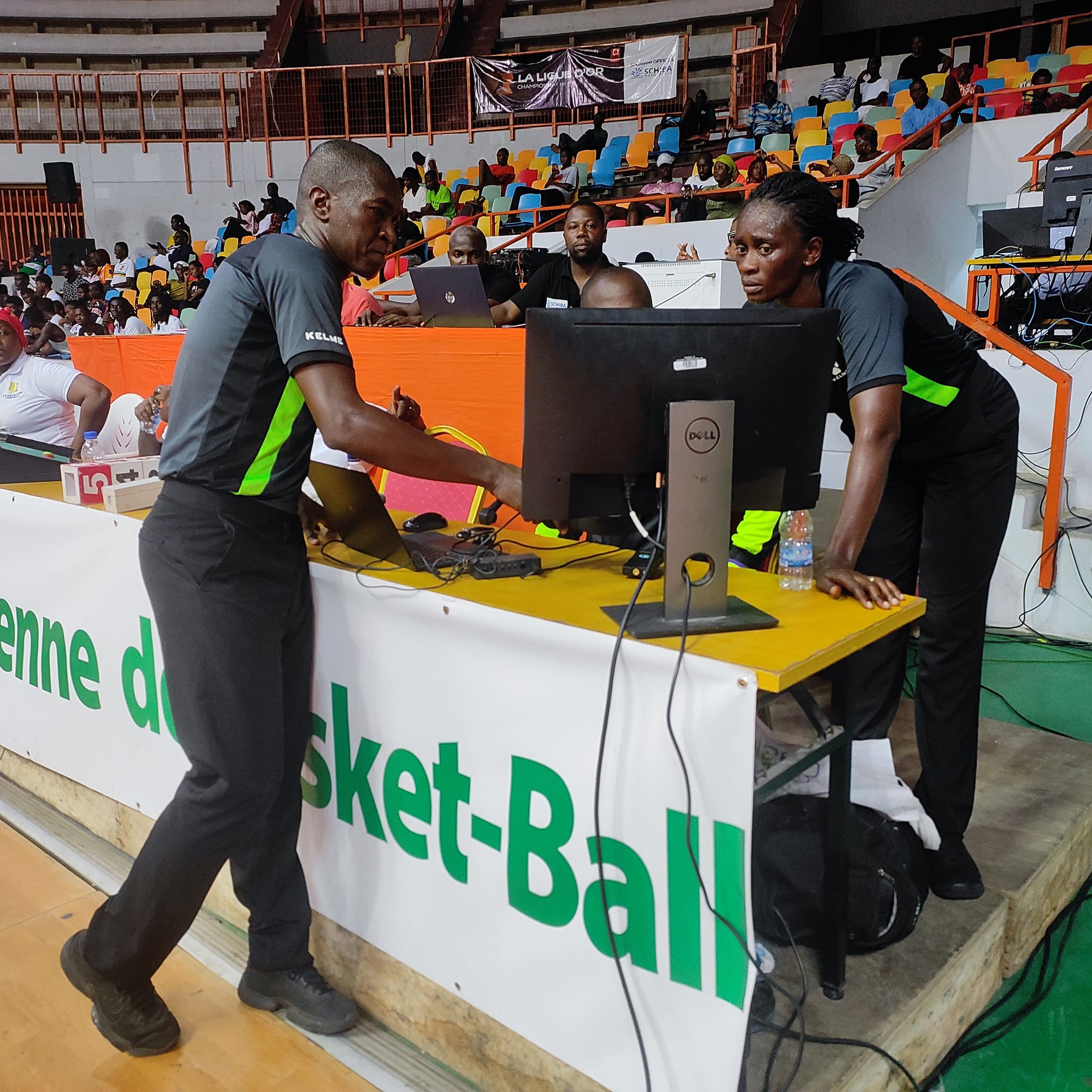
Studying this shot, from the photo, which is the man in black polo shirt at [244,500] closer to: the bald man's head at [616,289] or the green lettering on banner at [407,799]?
the green lettering on banner at [407,799]

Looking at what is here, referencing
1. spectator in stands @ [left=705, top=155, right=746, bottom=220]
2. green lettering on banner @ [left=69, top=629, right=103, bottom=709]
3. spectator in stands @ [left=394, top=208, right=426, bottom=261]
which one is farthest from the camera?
spectator in stands @ [left=394, top=208, right=426, bottom=261]

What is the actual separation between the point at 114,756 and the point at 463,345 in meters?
1.66

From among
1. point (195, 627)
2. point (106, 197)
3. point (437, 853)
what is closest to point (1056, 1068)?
point (437, 853)

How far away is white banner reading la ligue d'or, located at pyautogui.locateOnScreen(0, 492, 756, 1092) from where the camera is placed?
4.09 feet

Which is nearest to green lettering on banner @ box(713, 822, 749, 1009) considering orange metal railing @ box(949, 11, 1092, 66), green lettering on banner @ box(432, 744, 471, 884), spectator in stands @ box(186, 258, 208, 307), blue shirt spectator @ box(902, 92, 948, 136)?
green lettering on banner @ box(432, 744, 471, 884)

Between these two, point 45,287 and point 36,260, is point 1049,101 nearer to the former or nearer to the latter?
point 45,287

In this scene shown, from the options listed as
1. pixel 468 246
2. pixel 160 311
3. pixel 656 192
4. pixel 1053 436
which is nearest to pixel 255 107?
pixel 160 311

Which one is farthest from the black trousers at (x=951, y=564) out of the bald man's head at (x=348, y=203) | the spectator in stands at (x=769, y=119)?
the spectator in stands at (x=769, y=119)

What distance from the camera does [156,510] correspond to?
1614 millimetres

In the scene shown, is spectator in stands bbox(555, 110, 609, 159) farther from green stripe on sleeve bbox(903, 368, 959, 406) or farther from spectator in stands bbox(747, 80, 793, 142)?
green stripe on sleeve bbox(903, 368, 959, 406)

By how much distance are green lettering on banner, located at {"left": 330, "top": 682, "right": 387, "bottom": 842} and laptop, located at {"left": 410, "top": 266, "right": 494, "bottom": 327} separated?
6.78ft

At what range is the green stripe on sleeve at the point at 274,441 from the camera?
157 cm

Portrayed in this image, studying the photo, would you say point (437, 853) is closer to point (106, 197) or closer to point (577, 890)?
point (577, 890)

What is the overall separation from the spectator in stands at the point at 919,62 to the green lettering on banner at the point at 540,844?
11.6m
